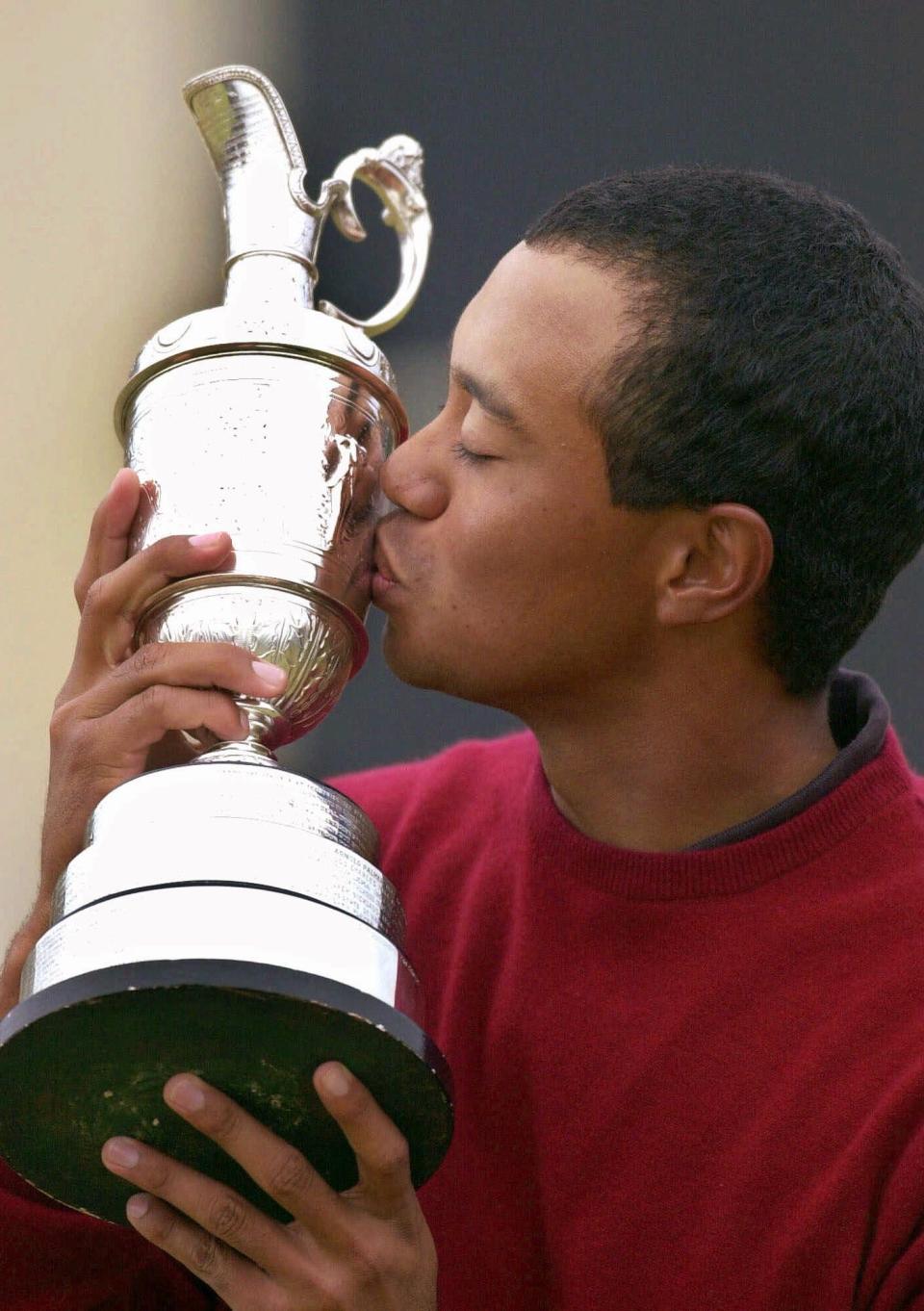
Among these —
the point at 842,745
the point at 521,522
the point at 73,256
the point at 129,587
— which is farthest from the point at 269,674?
the point at 73,256

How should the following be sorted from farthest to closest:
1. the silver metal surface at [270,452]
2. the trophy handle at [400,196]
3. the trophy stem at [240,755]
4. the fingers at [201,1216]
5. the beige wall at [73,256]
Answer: the beige wall at [73,256], the trophy handle at [400,196], the silver metal surface at [270,452], the trophy stem at [240,755], the fingers at [201,1216]

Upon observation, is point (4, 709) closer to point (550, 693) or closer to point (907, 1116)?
point (550, 693)

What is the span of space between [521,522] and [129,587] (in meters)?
0.35

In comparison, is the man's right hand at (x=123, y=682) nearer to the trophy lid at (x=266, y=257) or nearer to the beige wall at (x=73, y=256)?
the trophy lid at (x=266, y=257)

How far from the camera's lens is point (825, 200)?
6.04 feet

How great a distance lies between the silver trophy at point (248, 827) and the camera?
1.38 metres

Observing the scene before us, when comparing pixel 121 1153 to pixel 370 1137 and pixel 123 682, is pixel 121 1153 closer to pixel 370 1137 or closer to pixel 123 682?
pixel 370 1137

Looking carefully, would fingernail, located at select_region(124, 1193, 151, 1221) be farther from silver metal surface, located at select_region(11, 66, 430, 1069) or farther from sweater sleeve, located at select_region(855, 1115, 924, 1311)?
sweater sleeve, located at select_region(855, 1115, 924, 1311)

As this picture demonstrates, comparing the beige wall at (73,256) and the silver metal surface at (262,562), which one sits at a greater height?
the silver metal surface at (262,562)

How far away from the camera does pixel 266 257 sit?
1.85 meters

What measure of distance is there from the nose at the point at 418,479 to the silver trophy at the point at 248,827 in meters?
0.02

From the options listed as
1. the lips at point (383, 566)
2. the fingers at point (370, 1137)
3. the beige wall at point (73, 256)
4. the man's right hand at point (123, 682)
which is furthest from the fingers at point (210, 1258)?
the beige wall at point (73, 256)

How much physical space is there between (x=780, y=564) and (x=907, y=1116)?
50 centimetres

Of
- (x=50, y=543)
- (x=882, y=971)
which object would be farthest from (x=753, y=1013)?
(x=50, y=543)
